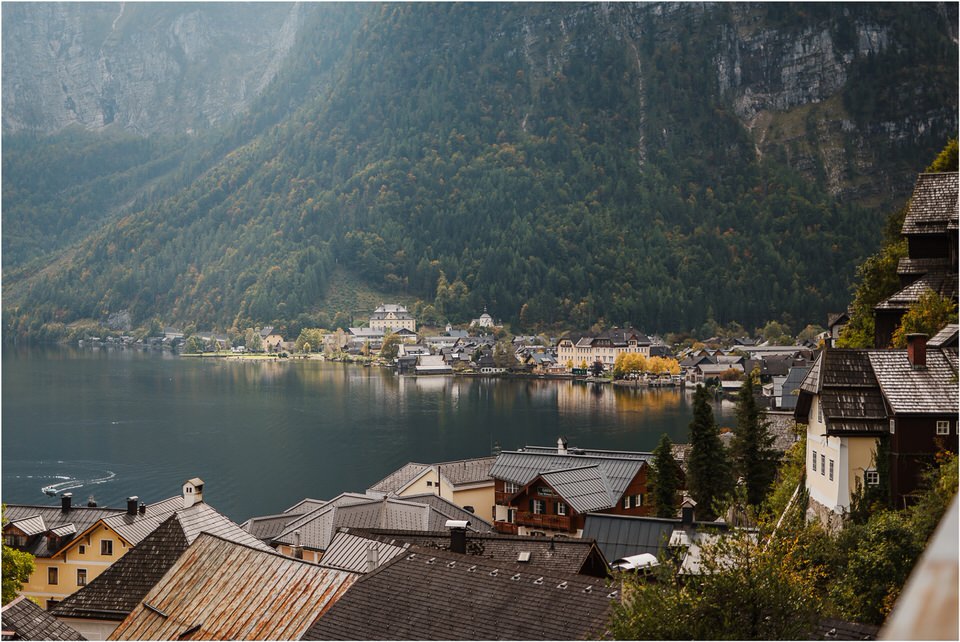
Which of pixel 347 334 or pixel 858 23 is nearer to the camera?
pixel 347 334

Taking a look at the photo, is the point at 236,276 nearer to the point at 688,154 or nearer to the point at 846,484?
the point at 688,154

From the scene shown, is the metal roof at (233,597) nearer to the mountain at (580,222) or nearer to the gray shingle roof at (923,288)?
the gray shingle roof at (923,288)

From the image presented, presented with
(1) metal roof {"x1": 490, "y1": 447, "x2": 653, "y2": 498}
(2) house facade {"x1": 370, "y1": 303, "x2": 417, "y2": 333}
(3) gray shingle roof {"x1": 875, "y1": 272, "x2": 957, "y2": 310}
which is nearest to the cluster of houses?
(3) gray shingle roof {"x1": 875, "y1": 272, "x2": 957, "y2": 310}

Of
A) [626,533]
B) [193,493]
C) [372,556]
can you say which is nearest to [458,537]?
[372,556]

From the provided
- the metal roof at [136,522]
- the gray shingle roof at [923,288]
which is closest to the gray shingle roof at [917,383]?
the gray shingle roof at [923,288]

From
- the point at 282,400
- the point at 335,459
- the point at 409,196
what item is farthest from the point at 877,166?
the point at 335,459
